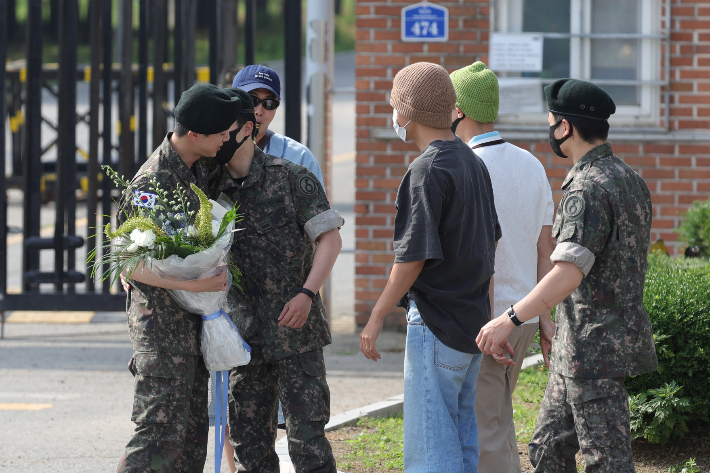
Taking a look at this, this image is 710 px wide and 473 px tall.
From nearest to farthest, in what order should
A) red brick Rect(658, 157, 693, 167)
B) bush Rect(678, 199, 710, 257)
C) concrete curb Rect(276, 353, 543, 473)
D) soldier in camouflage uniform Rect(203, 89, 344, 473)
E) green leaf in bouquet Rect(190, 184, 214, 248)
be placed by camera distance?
green leaf in bouquet Rect(190, 184, 214, 248)
soldier in camouflage uniform Rect(203, 89, 344, 473)
concrete curb Rect(276, 353, 543, 473)
bush Rect(678, 199, 710, 257)
red brick Rect(658, 157, 693, 167)

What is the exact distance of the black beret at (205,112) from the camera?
3363 millimetres

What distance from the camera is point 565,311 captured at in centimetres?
336

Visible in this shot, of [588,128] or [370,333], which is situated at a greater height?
[588,128]

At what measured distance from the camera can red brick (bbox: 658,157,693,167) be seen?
705cm

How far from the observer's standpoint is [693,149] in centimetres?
704

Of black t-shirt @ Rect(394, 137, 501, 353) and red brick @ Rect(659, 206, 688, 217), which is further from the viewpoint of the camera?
red brick @ Rect(659, 206, 688, 217)

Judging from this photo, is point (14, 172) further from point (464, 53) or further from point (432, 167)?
point (432, 167)

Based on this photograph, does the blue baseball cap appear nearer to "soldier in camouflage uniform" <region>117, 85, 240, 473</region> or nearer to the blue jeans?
"soldier in camouflage uniform" <region>117, 85, 240, 473</region>

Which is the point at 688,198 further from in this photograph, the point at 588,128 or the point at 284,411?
the point at 284,411

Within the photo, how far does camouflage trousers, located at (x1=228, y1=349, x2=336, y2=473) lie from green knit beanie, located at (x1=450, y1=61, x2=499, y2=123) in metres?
1.19

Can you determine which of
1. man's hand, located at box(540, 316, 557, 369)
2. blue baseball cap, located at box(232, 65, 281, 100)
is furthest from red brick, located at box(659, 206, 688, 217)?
blue baseball cap, located at box(232, 65, 281, 100)

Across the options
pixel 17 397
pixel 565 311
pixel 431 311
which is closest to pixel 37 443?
pixel 17 397

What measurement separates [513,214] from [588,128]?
588mm

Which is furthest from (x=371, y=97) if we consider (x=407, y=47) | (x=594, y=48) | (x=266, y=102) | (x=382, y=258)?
(x=266, y=102)
